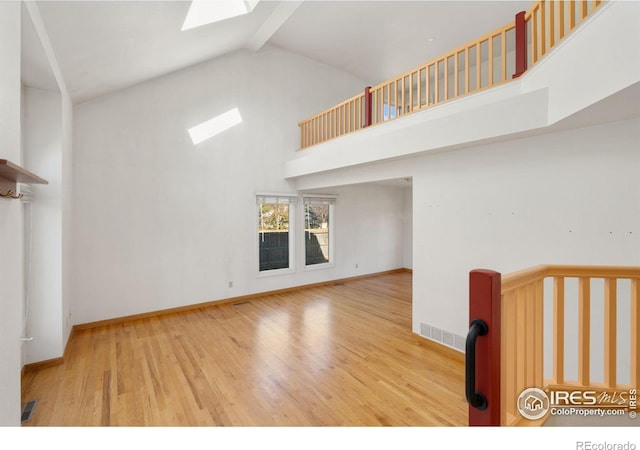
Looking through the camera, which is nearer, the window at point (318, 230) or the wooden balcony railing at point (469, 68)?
the wooden balcony railing at point (469, 68)

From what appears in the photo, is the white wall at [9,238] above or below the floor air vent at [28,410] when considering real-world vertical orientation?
above

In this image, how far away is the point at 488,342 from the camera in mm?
1173

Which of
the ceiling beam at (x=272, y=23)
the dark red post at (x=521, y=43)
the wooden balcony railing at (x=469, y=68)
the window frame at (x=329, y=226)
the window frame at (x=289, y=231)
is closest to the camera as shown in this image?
the wooden balcony railing at (x=469, y=68)

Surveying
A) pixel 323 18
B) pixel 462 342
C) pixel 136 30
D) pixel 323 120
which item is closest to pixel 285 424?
pixel 462 342

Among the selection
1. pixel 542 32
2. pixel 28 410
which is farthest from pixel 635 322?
pixel 28 410

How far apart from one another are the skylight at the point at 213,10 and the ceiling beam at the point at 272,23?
835 mm

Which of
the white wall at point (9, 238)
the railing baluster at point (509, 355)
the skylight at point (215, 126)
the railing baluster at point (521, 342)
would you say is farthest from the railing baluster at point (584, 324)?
the skylight at point (215, 126)

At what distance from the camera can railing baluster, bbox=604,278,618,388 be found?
5.08 ft

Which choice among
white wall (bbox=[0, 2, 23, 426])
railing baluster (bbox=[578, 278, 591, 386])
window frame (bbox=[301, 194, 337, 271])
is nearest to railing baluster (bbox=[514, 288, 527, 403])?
railing baluster (bbox=[578, 278, 591, 386])

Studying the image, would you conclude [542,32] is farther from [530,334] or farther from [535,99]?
[530,334]

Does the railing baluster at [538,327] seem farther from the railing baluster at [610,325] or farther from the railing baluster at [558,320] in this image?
the railing baluster at [610,325]

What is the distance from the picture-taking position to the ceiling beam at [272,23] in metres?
4.15

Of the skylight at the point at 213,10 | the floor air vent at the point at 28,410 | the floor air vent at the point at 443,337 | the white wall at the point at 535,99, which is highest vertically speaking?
the skylight at the point at 213,10

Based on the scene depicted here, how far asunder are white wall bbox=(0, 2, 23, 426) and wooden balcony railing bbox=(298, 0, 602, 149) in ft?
10.2
